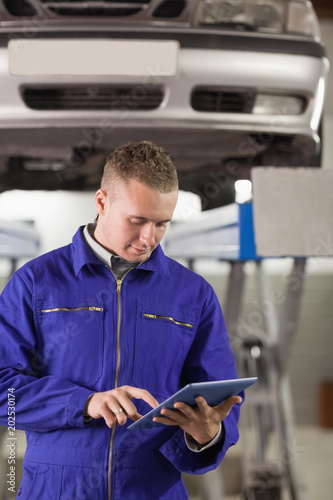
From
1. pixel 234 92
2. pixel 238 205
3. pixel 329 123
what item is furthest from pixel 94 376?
pixel 329 123

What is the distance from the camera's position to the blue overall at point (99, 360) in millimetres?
632

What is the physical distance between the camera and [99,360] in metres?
0.65

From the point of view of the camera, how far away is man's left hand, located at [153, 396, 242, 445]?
1.88 ft

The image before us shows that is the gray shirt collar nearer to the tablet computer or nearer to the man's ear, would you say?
the man's ear

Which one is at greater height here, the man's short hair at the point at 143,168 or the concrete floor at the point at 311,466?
the man's short hair at the point at 143,168

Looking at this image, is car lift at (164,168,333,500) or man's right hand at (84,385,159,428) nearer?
man's right hand at (84,385,159,428)

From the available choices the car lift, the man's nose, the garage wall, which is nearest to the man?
the man's nose

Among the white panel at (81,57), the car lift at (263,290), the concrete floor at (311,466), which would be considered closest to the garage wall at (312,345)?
the concrete floor at (311,466)

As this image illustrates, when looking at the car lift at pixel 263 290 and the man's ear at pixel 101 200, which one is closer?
the man's ear at pixel 101 200

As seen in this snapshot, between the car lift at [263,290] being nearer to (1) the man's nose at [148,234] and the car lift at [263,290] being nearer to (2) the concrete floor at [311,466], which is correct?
(2) the concrete floor at [311,466]

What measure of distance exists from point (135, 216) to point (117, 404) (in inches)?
7.3

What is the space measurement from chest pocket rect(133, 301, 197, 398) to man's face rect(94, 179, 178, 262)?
69mm

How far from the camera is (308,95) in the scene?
1.10 meters

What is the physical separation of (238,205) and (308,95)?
280 mm
